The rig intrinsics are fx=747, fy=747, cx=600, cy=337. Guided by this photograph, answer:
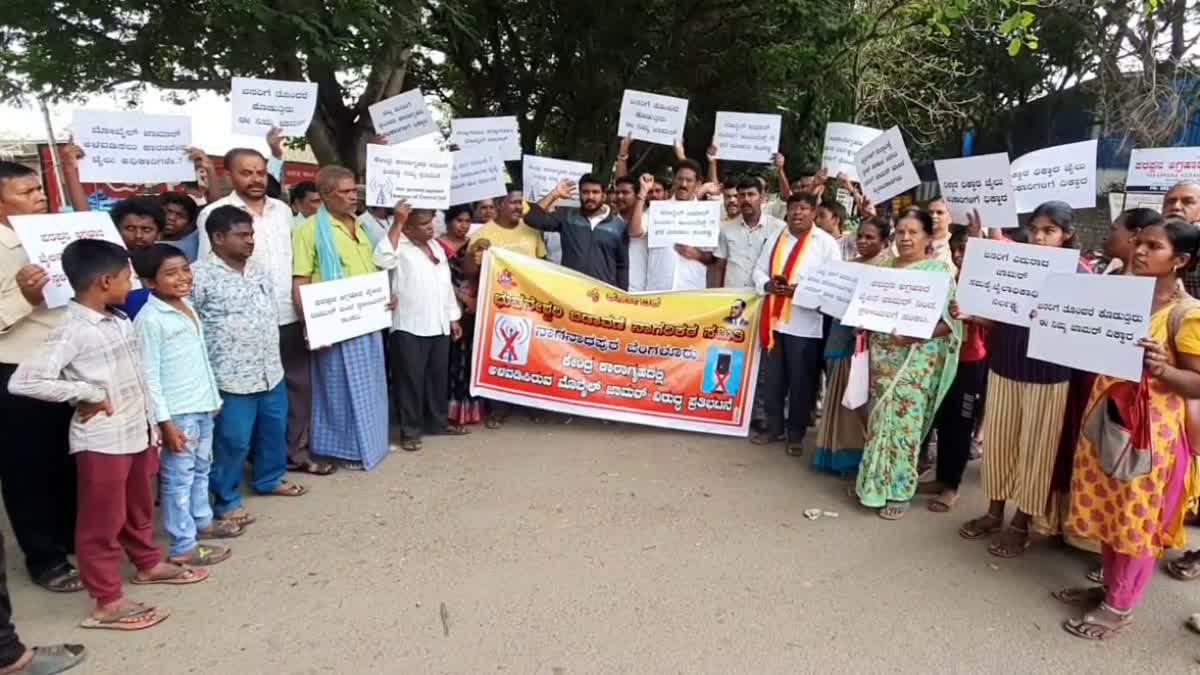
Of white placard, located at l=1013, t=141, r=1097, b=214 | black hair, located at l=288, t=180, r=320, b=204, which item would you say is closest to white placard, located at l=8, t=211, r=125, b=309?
black hair, located at l=288, t=180, r=320, b=204

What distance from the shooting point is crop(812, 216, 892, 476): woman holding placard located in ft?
15.1

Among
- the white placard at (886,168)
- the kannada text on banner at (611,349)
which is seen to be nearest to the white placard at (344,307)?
the kannada text on banner at (611,349)

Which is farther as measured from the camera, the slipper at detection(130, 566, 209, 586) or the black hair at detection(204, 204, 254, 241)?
the black hair at detection(204, 204, 254, 241)

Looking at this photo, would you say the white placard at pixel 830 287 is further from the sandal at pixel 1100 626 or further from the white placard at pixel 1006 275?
the sandal at pixel 1100 626

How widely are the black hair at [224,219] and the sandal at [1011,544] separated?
4065 millimetres

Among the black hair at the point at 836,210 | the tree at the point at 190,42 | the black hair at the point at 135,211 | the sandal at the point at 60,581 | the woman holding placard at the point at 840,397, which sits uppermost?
the tree at the point at 190,42

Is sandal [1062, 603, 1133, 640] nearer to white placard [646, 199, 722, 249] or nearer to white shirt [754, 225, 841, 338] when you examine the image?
white shirt [754, 225, 841, 338]

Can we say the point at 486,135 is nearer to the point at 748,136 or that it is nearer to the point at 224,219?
the point at 748,136

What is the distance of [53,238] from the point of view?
3.08 meters

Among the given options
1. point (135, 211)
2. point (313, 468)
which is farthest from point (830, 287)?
point (135, 211)

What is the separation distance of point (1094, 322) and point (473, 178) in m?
4.02

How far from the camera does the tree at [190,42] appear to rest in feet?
24.5

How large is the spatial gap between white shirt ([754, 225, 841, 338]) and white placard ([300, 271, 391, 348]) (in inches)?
101

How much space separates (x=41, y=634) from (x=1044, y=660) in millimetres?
3922
